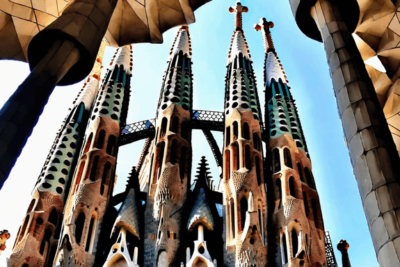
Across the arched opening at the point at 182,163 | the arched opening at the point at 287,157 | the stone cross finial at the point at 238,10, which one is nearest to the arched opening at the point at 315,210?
the arched opening at the point at 287,157

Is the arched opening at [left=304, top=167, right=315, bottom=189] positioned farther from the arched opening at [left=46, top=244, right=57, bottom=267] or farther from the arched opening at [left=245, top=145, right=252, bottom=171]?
the arched opening at [left=46, top=244, right=57, bottom=267]

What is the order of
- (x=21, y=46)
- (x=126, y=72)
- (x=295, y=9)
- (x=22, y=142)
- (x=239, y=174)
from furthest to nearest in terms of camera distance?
(x=126, y=72) < (x=239, y=174) < (x=21, y=46) < (x=295, y=9) < (x=22, y=142)

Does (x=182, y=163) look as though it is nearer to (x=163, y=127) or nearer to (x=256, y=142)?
(x=163, y=127)

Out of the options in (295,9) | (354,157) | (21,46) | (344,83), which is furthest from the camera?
(21,46)

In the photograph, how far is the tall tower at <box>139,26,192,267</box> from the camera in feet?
49.1

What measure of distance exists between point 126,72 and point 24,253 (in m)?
10.1

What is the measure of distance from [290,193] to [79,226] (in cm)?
605

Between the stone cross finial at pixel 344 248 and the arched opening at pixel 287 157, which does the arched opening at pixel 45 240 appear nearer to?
the arched opening at pixel 287 157

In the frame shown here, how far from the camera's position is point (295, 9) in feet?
33.0

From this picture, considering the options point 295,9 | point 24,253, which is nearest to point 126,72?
point 24,253

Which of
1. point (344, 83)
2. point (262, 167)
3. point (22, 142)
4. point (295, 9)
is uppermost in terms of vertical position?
point (262, 167)

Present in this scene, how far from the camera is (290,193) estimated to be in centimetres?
1600

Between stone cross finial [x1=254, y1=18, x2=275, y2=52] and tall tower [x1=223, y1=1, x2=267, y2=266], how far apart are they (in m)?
2.95

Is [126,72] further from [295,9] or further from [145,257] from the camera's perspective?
[295,9]
